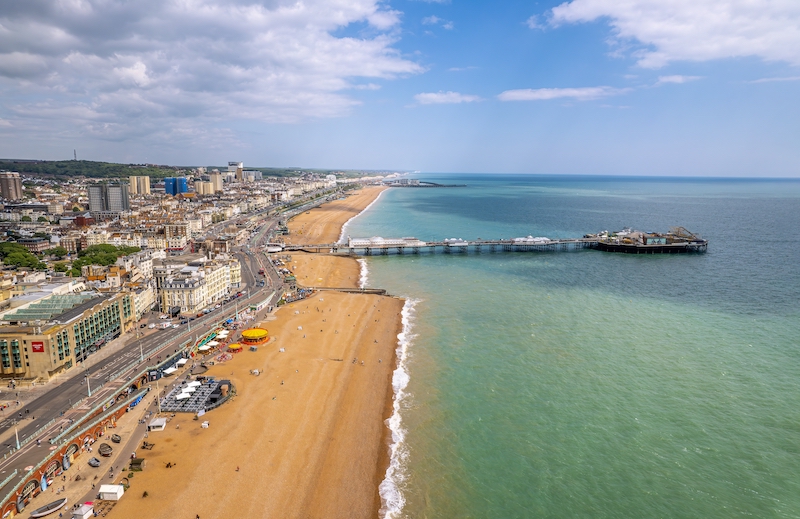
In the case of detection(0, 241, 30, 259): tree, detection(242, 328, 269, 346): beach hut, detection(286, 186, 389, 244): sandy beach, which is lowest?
detection(242, 328, 269, 346): beach hut

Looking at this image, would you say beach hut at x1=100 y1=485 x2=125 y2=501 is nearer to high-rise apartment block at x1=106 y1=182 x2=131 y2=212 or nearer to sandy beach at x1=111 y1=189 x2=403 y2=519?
sandy beach at x1=111 y1=189 x2=403 y2=519

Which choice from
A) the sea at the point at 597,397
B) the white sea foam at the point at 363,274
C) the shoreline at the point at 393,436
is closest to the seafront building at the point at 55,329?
the shoreline at the point at 393,436

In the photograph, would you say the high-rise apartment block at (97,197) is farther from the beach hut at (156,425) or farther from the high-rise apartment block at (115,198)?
the beach hut at (156,425)

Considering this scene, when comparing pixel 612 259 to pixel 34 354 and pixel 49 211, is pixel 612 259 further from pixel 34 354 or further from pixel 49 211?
pixel 49 211

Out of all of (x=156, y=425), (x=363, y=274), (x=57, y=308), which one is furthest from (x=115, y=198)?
(x=156, y=425)

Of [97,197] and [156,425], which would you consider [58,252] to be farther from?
[97,197]

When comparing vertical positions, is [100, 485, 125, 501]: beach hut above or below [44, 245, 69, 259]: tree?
below

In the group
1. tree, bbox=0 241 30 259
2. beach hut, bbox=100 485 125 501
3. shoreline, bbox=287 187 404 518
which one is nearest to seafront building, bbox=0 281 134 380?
beach hut, bbox=100 485 125 501
